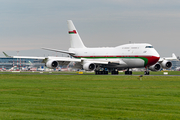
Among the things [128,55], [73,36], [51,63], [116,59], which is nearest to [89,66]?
[116,59]

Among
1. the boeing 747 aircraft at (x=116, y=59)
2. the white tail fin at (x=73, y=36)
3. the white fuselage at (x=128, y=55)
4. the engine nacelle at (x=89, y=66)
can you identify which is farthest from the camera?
the white tail fin at (x=73, y=36)

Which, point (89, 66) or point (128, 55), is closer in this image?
point (89, 66)

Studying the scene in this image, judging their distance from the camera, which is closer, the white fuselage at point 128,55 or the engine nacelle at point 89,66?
the white fuselage at point 128,55

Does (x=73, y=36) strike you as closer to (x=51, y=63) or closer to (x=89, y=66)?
(x=51, y=63)

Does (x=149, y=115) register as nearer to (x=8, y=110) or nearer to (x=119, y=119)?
(x=119, y=119)

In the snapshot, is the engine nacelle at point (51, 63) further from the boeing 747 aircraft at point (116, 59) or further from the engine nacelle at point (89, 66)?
the engine nacelle at point (89, 66)

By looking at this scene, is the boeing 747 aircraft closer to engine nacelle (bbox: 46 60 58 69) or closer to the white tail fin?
engine nacelle (bbox: 46 60 58 69)

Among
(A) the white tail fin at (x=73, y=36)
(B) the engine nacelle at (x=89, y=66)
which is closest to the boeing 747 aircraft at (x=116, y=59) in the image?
(B) the engine nacelle at (x=89, y=66)

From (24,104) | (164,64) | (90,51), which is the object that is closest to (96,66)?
(90,51)

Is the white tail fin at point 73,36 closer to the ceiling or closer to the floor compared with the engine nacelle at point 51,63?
closer to the ceiling

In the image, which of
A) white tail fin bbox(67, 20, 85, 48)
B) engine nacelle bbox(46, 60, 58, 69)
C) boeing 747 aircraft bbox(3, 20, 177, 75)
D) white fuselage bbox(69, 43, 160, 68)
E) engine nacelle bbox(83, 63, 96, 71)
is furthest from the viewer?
white tail fin bbox(67, 20, 85, 48)

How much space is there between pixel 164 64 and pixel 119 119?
5827 cm

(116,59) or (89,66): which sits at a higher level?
(116,59)

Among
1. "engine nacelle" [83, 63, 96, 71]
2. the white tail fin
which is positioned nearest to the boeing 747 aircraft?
"engine nacelle" [83, 63, 96, 71]
